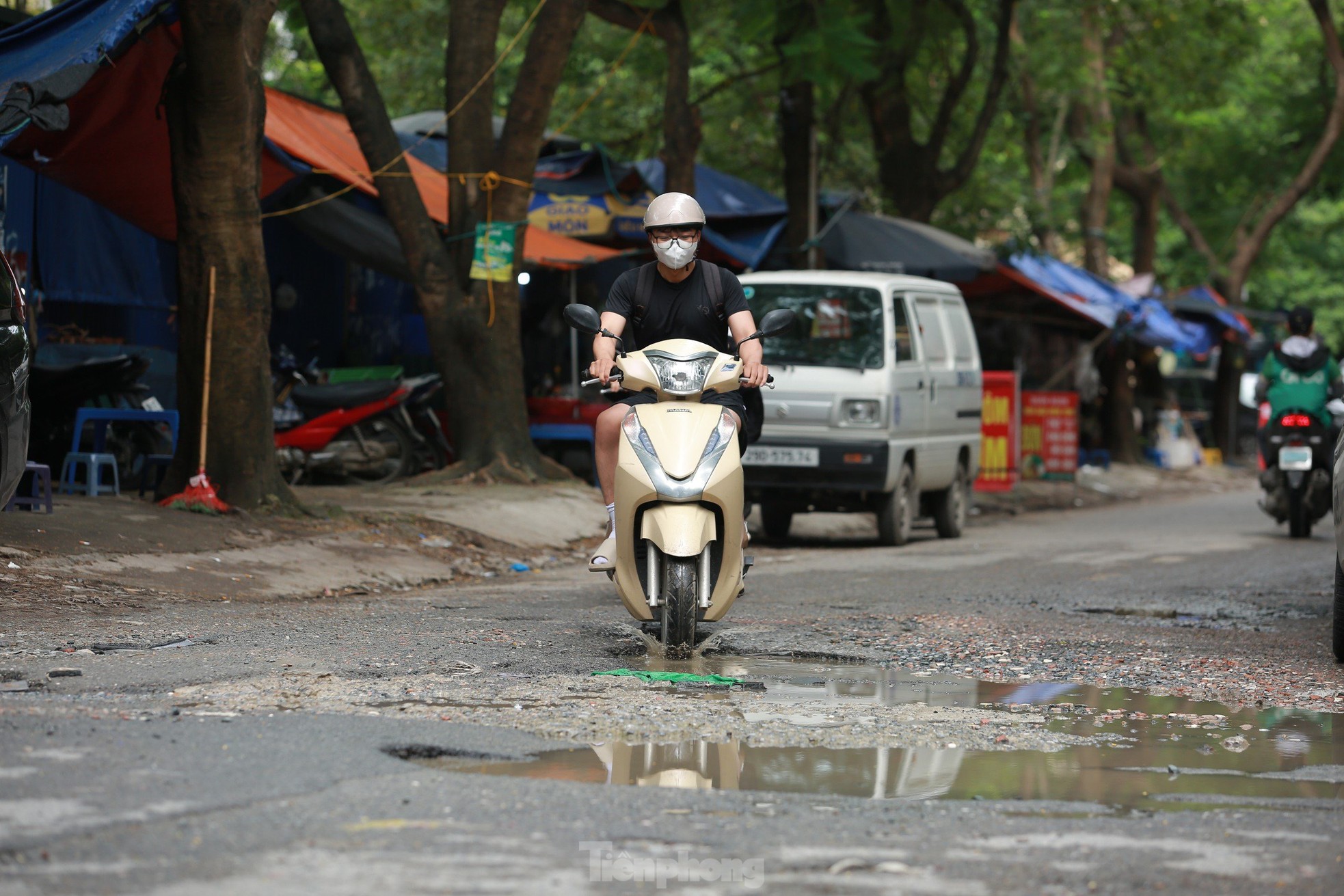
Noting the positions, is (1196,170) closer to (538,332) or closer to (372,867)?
(538,332)

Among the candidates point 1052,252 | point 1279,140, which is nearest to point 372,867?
point 1052,252

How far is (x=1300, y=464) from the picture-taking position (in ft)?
44.5

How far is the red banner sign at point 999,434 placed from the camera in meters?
18.1

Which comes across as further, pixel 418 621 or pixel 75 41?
pixel 75 41

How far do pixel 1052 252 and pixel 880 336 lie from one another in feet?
54.4

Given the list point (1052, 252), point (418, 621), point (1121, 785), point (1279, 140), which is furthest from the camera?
point (1279, 140)

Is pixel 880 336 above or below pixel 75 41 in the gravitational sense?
below

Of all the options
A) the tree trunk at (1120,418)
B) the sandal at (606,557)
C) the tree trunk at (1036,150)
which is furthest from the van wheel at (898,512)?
the tree trunk at (1120,418)

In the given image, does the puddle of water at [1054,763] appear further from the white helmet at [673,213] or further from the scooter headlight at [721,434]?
the white helmet at [673,213]

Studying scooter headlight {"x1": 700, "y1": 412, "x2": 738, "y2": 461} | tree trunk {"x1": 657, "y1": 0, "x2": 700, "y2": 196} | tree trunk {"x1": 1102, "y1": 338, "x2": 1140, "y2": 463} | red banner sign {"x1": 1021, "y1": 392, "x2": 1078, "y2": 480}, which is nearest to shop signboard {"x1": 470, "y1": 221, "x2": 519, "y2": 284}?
tree trunk {"x1": 657, "y1": 0, "x2": 700, "y2": 196}

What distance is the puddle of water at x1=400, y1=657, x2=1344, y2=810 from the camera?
13.9 ft

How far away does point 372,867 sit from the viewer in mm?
3330

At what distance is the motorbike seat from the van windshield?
357cm

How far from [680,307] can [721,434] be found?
82 centimetres
